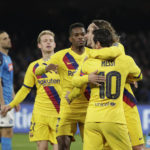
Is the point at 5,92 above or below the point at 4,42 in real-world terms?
below

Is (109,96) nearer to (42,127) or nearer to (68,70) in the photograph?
(68,70)

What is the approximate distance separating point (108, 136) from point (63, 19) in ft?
54.5

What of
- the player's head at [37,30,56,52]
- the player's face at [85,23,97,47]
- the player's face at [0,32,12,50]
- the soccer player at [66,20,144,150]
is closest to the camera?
the player's face at [85,23,97,47]

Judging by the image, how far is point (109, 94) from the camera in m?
4.47

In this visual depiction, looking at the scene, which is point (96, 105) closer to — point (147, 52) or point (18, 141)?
point (18, 141)

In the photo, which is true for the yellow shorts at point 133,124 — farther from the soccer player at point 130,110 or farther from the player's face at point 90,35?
the player's face at point 90,35

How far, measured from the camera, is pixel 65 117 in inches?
233

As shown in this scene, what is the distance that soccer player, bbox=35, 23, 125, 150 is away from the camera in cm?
591

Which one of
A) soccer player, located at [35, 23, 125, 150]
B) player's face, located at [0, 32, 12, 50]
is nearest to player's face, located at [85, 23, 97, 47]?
soccer player, located at [35, 23, 125, 150]

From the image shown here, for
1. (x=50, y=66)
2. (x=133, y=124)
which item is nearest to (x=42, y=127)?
(x=50, y=66)

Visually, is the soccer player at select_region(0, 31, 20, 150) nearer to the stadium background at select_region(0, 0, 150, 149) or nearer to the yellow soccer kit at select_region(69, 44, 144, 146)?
the yellow soccer kit at select_region(69, 44, 144, 146)

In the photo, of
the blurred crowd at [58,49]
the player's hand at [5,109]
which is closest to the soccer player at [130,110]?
the player's hand at [5,109]

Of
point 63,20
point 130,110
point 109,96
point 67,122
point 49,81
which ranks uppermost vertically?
point 63,20

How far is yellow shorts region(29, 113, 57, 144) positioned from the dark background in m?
11.5
